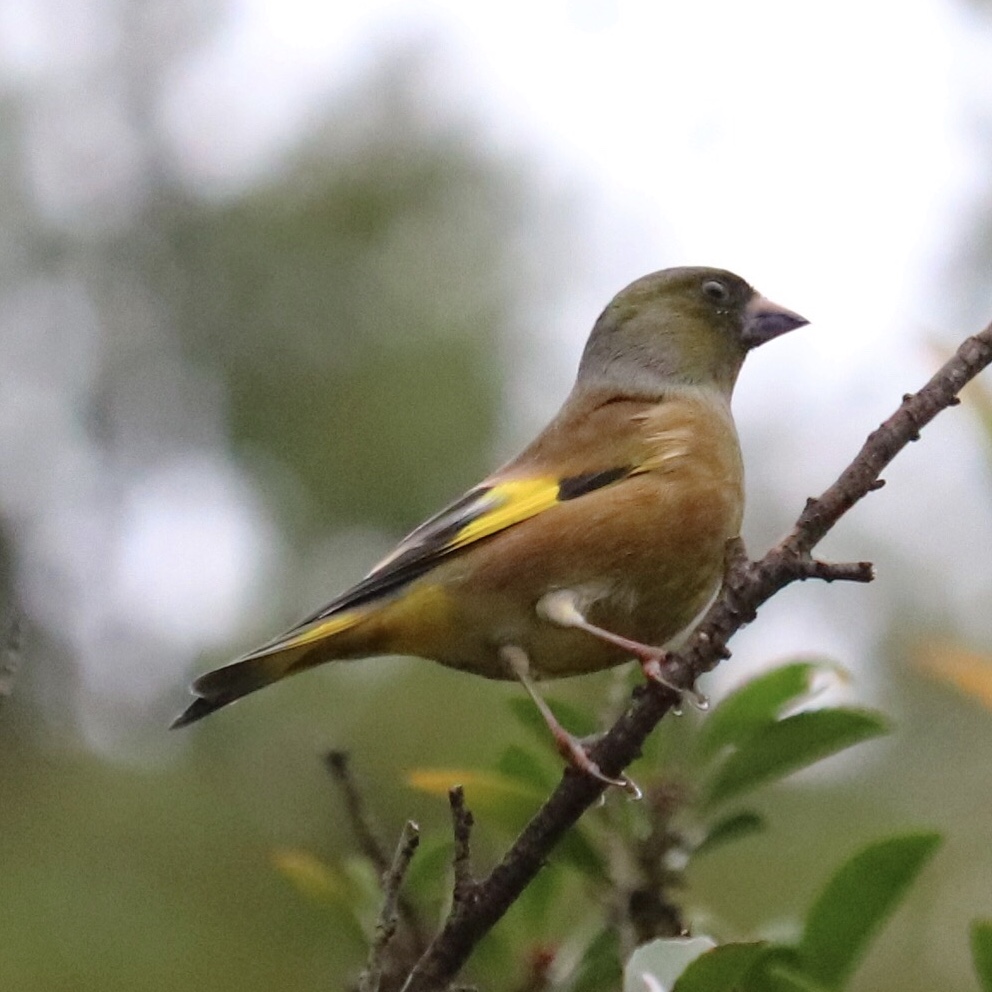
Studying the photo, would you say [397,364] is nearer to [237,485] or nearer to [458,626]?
[237,485]

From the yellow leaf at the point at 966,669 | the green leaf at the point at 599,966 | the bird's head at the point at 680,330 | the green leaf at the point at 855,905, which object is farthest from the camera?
the bird's head at the point at 680,330

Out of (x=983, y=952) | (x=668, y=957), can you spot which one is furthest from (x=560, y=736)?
(x=983, y=952)

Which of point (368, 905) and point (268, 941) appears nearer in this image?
point (368, 905)

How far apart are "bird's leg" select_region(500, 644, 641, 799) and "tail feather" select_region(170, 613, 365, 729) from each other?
300 mm

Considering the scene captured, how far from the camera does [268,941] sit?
3.73m

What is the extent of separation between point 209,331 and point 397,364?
931 mm

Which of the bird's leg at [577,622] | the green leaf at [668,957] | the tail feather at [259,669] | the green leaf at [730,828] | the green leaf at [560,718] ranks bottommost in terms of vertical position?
the green leaf at [668,957]

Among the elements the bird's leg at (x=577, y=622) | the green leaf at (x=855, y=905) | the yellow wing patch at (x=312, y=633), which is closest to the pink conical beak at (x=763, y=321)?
the bird's leg at (x=577, y=622)

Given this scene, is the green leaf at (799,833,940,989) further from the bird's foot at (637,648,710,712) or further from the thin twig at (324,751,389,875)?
the thin twig at (324,751,389,875)

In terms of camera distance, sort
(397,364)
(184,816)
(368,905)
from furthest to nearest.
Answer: (397,364) → (184,816) → (368,905)

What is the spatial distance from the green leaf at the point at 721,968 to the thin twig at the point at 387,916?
1.02ft

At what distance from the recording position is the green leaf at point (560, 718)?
2406 millimetres

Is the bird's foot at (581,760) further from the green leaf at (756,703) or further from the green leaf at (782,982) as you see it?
the green leaf at (782,982)

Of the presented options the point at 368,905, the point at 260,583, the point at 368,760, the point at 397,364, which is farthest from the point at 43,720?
the point at 368,905
